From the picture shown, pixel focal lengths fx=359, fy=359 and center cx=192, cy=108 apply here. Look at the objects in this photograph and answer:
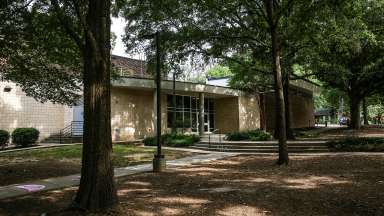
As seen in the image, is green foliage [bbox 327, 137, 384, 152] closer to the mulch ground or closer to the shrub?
the mulch ground

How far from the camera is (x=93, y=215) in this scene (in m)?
6.70

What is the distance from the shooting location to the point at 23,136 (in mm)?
24469

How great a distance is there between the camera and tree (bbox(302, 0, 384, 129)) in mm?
15141

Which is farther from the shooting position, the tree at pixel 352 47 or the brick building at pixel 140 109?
the brick building at pixel 140 109

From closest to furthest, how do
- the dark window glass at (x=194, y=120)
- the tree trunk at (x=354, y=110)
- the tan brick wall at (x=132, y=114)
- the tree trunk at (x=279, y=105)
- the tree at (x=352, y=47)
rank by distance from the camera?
the tree trunk at (x=279, y=105)
the tree at (x=352, y=47)
the tan brick wall at (x=132, y=114)
the tree trunk at (x=354, y=110)
the dark window glass at (x=194, y=120)

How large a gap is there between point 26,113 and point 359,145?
22327 mm

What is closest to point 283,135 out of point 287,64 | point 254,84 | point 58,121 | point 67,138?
point 287,64

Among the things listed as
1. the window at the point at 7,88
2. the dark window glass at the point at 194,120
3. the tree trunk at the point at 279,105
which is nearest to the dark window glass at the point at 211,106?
the dark window glass at the point at 194,120

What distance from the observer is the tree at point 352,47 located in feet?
49.7

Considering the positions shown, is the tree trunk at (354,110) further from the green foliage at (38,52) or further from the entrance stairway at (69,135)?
the green foliage at (38,52)

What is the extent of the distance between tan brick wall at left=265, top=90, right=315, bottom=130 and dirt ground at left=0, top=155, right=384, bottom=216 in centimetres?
2878

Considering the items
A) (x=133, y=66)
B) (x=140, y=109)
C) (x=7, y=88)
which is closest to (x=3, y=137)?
(x=7, y=88)

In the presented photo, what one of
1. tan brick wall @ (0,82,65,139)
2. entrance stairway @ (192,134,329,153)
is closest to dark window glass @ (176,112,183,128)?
entrance stairway @ (192,134,329,153)

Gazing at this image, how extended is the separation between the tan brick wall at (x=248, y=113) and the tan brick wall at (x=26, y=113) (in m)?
17.5
